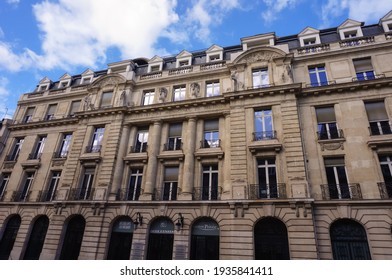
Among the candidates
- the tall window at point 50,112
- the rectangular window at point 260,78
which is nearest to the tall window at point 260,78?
the rectangular window at point 260,78

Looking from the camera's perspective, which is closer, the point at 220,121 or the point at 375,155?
the point at 375,155

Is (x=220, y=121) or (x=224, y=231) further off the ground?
(x=220, y=121)

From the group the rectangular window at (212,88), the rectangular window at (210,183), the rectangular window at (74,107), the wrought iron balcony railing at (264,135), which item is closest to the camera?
the rectangular window at (210,183)

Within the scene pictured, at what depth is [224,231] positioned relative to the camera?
13.3m

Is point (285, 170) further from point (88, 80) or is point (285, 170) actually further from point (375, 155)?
point (88, 80)

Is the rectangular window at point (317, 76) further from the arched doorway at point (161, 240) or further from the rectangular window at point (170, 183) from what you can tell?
the arched doorway at point (161, 240)

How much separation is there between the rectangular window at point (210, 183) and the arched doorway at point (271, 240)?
3.15m

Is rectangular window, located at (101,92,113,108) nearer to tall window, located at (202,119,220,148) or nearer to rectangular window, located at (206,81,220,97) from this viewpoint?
rectangular window, located at (206,81,220,97)

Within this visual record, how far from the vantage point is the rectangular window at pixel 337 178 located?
12734mm

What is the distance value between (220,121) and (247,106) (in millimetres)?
2181

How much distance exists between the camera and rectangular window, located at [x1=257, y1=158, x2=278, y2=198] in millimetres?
13602

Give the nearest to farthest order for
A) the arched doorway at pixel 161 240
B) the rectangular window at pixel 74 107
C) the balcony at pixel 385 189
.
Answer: the balcony at pixel 385 189
the arched doorway at pixel 161 240
the rectangular window at pixel 74 107

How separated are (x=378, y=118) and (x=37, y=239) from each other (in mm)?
24157

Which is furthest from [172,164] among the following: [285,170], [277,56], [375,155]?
[375,155]
